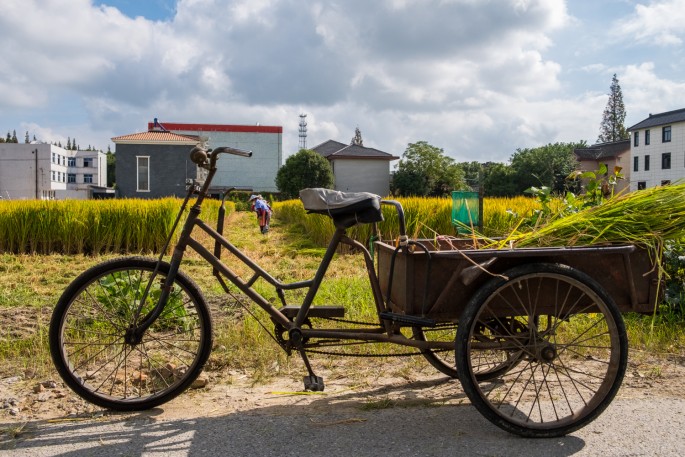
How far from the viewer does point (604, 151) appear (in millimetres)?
69312

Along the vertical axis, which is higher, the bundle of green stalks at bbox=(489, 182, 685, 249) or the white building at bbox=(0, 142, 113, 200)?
the white building at bbox=(0, 142, 113, 200)

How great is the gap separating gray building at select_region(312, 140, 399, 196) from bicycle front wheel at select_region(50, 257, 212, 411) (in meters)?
50.1

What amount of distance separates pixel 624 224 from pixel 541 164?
219 ft

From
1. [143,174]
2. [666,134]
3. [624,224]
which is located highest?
[666,134]

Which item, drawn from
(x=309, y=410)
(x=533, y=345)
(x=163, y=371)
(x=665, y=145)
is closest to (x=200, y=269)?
(x=163, y=371)

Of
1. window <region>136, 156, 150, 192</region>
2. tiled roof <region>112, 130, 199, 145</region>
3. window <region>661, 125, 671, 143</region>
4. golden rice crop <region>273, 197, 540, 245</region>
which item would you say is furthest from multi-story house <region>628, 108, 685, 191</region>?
golden rice crop <region>273, 197, 540, 245</region>

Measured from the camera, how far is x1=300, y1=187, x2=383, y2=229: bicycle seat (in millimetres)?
3141

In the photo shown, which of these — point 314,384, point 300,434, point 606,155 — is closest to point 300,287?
point 314,384

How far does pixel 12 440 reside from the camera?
2.93m

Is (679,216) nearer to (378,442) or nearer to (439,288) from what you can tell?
(439,288)

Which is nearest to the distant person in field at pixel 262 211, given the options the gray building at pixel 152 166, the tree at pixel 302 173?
the gray building at pixel 152 166

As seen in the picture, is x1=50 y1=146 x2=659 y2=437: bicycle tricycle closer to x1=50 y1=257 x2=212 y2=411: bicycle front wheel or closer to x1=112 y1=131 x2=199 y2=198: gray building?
x1=50 y1=257 x2=212 y2=411: bicycle front wheel

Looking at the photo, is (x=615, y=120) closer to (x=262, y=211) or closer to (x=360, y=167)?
(x=360, y=167)

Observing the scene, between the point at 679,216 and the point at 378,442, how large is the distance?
2.07 meters
